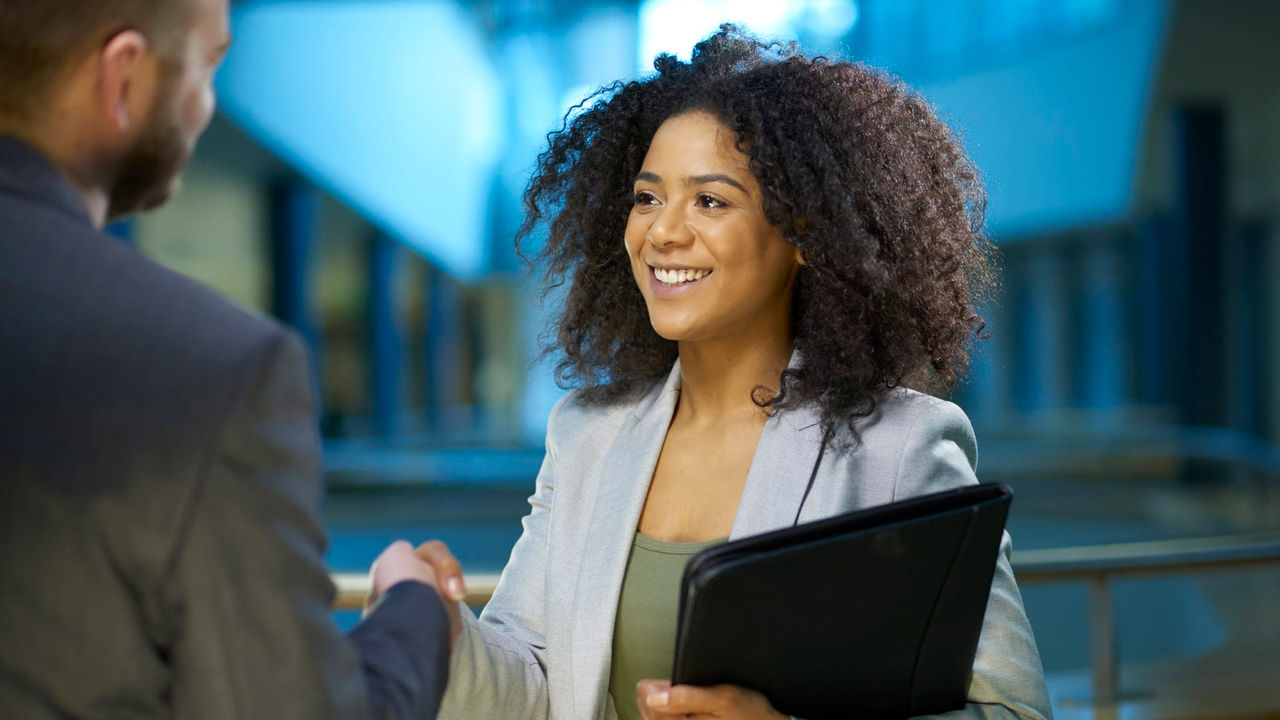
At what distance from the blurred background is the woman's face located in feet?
1.52

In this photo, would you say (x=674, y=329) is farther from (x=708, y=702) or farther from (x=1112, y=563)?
(x=1112, y=563)

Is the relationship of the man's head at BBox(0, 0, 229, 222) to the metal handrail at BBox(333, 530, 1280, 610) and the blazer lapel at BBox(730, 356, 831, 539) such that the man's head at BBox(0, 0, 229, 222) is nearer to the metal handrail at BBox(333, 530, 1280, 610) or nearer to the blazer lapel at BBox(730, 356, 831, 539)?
the blazer lapel at BBox(730, 356, 831, 539)

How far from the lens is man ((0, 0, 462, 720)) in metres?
1.09

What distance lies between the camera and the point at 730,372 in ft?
8.00

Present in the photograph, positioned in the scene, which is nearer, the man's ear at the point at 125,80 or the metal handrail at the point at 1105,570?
the man's ear at the point at 125,80

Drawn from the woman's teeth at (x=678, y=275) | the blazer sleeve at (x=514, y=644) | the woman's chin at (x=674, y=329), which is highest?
the woman's teeth at (x=678, y=275)

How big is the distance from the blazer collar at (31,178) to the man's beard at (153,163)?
0.23 feet

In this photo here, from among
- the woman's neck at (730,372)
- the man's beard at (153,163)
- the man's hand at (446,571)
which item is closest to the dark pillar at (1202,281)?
the woman's neck at (730,372)

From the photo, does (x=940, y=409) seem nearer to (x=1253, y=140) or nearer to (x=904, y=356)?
(x=904, y=356)

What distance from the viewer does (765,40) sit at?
2600 mm

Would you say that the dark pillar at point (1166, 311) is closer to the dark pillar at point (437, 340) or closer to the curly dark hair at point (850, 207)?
the curly dark hair at point (850, 207)

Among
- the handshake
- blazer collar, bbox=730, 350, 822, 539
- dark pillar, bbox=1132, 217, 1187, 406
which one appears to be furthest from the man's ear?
dark pillar, bbox=1132, 217, 1187, 406

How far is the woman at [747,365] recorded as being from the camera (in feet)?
7.08

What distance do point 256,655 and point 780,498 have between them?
1.20 meters
